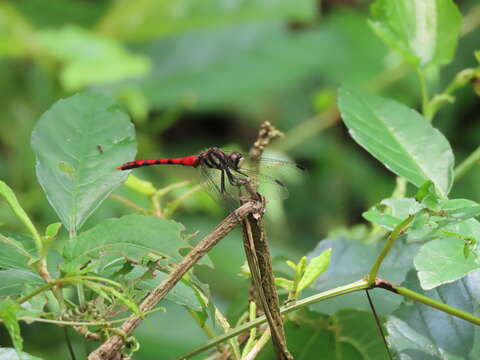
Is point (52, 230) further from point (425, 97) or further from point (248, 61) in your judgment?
point (248, 61)

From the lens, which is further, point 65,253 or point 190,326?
point 190,326

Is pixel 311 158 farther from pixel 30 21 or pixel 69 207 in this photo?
pixel 69 207

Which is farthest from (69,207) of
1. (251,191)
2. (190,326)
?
(190,326)

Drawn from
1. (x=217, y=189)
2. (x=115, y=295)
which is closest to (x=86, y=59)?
(x=217, y=189)

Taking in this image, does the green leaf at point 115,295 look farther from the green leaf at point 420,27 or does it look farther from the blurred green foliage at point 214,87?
the blurred green foliage at point 214,87

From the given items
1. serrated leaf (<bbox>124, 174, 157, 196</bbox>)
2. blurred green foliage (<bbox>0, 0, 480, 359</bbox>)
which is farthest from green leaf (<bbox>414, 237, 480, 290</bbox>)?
blurred green foliage (<bbox>0, 0, 480, 359</bbox>)

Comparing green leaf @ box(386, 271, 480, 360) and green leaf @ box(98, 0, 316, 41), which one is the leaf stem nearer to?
green leaf @ box(386, 271, 480, 360)
